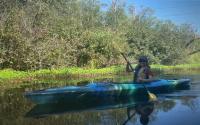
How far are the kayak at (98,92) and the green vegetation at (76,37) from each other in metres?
10.5

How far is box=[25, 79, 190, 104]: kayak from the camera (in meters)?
13.4

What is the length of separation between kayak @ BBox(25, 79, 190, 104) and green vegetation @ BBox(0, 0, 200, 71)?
10496mm

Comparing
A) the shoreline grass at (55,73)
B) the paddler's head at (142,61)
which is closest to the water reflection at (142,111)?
the paddler's head at (142,61)

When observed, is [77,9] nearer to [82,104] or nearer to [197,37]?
[197,37]

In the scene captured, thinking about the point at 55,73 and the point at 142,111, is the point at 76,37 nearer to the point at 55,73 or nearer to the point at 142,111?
the point at 55,73

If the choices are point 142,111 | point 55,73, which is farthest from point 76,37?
point 142,111

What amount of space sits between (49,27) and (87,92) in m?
17.6

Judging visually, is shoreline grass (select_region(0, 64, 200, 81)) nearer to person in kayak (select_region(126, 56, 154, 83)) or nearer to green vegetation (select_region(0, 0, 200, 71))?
green vegetation (select_region(0, 0, 200, 71))

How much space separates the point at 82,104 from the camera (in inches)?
561

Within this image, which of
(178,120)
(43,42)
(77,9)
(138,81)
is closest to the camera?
(178,120)

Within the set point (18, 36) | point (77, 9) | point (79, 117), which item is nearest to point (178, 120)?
point (79, 117)

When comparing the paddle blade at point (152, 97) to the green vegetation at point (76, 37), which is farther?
the green vegetation at point (76, 37)

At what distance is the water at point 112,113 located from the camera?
438 inches

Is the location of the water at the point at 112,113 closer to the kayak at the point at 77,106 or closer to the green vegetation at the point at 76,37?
the kayak at the point at 77,106
